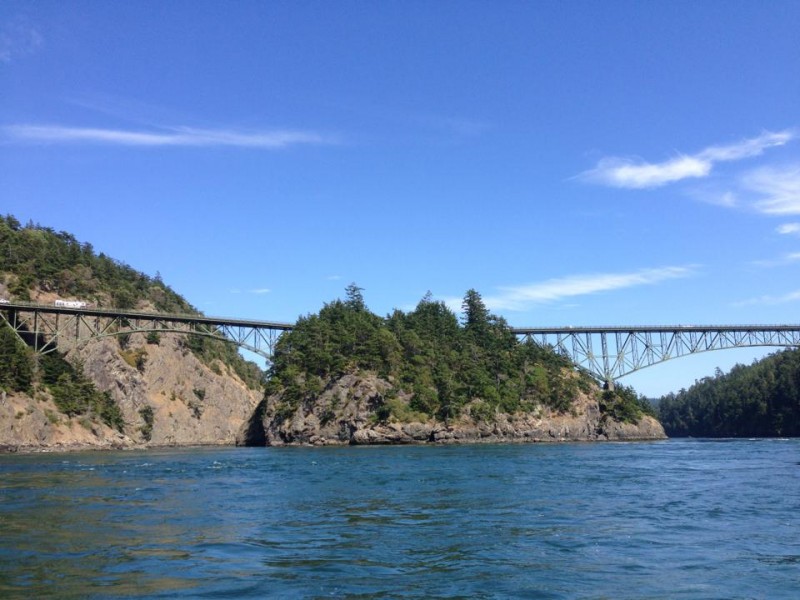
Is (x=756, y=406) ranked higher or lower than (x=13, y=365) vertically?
lower

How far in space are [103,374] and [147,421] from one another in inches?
393

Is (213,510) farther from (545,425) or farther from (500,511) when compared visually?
(545,425)

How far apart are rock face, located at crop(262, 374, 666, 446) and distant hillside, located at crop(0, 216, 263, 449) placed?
16599 mm

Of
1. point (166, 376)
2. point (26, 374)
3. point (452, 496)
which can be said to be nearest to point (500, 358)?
point (166, 376)

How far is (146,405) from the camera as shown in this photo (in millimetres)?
110688

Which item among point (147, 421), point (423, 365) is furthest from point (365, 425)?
point (147, 421)

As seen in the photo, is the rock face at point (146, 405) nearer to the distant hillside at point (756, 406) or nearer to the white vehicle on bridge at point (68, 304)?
the white vehicle on bridge at point (68, 304)

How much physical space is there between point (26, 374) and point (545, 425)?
67.7 metres

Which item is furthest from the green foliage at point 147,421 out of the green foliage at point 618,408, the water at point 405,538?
the water at point 405,538

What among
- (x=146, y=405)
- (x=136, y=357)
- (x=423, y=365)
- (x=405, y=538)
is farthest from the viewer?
(x=136, y=357)

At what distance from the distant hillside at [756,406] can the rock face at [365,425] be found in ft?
218

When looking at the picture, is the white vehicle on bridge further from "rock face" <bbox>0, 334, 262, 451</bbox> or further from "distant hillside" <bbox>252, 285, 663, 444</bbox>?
"distant hillside" <bbox>252, 285, 663, 444</bbox>

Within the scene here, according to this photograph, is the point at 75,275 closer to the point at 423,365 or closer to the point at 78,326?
the point at 78,326

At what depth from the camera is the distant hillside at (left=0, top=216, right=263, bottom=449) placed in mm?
81250
